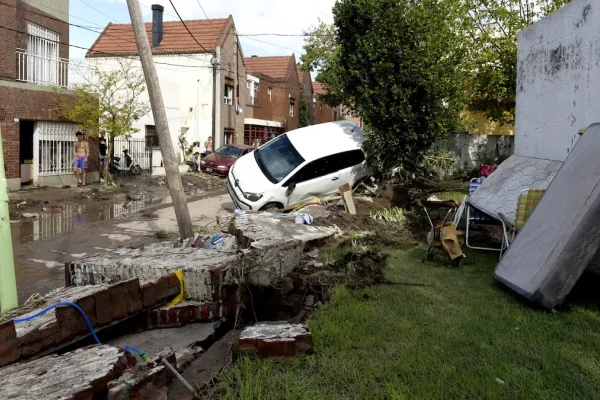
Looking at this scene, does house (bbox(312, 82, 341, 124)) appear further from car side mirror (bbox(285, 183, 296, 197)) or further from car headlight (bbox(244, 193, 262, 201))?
car headlight (bbox(244, 193, 262, 201))

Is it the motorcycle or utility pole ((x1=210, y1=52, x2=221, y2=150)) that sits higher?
utility pole ((x1=210, y1=52, x2=221, y2=150))

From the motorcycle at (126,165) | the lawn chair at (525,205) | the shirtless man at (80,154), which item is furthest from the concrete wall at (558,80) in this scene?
the motorcycle at (126,165)

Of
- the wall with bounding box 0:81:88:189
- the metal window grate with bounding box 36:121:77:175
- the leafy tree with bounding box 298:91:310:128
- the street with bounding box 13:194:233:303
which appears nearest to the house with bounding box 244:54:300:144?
the leafy tree with bounding box 298:91:310:128

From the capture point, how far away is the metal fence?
21516 millimetres

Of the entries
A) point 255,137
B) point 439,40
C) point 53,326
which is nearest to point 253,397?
point 53,326

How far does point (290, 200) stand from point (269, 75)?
107 feet

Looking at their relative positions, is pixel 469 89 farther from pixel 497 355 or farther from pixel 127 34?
pixel 127 34

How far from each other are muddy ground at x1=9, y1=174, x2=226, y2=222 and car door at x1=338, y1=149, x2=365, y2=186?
5.91m

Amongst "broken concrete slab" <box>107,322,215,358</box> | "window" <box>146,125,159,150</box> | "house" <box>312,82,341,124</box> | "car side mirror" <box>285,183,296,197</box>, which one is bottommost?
"broken concrete slab" <box>107,322,215,358</box>

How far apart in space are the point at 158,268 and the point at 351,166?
309 inches

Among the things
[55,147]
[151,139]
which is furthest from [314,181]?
[151,139]

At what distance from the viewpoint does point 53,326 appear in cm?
340

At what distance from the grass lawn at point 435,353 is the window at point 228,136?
26416 millimetres

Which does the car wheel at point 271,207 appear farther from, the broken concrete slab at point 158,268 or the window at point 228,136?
the window at point 228,136
